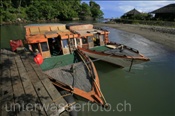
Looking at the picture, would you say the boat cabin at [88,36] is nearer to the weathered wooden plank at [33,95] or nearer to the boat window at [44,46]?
the boat window at [44,46]

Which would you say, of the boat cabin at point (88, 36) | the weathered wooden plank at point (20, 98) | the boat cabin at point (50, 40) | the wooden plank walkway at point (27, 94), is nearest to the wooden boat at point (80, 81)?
the wooden plank walkway at point (27, 94)

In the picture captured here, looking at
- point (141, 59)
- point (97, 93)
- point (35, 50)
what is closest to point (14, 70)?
point (35, 50)

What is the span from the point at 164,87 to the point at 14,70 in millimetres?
10445

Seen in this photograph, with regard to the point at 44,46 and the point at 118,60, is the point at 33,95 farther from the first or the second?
the point at 118,60

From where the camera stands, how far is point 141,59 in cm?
1084

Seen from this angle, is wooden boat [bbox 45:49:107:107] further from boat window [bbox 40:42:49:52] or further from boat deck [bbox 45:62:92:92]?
boat window [bbox 40:42:49:52]

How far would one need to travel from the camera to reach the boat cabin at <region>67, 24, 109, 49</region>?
12.8 metres

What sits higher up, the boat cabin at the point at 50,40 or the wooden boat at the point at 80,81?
the boat cabin at the point at 50,40

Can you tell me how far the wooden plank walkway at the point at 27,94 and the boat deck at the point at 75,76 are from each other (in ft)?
3.99

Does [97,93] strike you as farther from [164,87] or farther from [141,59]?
[164,87]

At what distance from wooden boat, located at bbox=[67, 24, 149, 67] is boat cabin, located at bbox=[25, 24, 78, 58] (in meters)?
1.17

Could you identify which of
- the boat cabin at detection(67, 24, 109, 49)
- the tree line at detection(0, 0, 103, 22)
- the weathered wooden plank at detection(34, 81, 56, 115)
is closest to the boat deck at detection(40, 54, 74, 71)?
the boat cabin at detection(67, 24, 109, 49)

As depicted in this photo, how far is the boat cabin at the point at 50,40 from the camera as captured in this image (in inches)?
423

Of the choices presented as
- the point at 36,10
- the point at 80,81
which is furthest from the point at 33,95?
the point at 36,10
